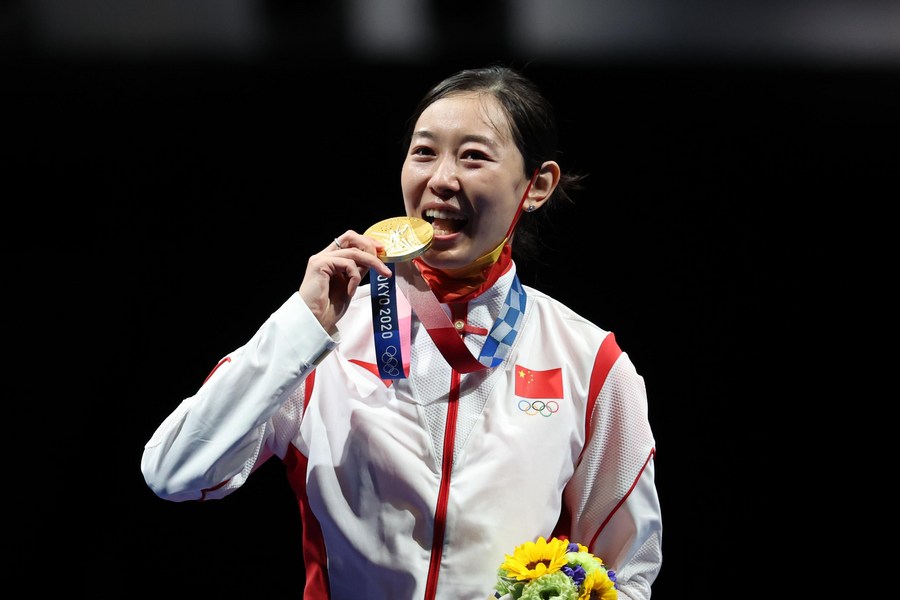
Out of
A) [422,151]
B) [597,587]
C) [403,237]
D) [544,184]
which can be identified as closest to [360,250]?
[403,237]

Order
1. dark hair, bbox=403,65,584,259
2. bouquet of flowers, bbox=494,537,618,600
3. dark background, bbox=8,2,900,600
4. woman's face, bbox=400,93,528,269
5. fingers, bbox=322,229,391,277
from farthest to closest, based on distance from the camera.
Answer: dark background, bbox=8,2,900,600
dark hair, bbox=403,65,584,259
woman's face, bbox=400,93,528,269
fingers, bbox=322,229,391,277
bouquet of flowers, bbox=494,537,618,600

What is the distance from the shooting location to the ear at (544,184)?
83.7 inches

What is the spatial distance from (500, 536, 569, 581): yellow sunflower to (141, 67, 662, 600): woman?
144mm

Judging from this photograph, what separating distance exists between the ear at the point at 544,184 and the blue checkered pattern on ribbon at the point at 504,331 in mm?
224

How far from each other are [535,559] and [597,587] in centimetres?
12

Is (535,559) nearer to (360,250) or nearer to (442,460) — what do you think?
(442,460)

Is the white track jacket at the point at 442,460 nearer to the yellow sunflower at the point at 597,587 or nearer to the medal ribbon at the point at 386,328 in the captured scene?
the medal ribbon at the point at 386,328

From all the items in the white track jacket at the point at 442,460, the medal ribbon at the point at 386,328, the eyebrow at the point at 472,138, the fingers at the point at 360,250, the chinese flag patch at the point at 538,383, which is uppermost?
the eyebrow at the point at 472,138

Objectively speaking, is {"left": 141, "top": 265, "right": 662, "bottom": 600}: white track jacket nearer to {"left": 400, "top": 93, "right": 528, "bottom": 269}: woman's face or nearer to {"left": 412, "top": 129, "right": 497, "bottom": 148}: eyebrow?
{"left": 400, "top": 93, "right": 528, "bottom": 269}: woman's face

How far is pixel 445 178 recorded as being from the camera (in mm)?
1912

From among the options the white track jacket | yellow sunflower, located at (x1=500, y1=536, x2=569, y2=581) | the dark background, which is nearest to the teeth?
the white track jacket

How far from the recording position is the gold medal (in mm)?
1774

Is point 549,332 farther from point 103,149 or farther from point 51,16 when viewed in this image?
point 51,16

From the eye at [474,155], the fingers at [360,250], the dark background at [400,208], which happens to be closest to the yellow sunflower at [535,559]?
the fingers at [360,250]
